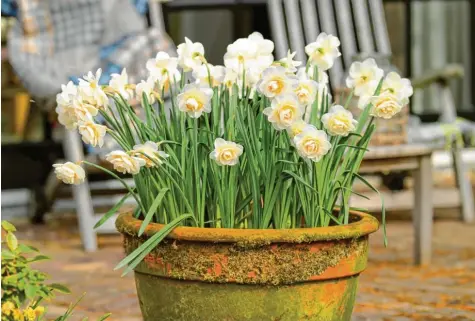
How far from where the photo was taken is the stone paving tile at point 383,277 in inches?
113

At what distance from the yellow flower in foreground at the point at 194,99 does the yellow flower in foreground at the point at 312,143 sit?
17 cm

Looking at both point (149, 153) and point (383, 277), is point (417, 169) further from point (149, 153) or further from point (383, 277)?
point (149, 153)

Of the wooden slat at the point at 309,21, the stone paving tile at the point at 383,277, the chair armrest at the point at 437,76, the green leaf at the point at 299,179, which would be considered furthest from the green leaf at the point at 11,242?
the wooden slat at the point at 309,21

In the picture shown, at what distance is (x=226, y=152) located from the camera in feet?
5.64

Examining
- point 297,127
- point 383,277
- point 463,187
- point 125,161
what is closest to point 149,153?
point 125,161

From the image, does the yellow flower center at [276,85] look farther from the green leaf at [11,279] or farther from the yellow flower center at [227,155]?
the green leaf at [11,279]

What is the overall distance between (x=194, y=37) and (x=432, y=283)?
3742 mm

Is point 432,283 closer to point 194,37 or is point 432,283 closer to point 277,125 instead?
point 277,125

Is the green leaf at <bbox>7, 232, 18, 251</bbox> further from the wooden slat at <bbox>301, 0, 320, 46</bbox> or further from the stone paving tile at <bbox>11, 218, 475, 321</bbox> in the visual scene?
the wooden slat at <bbox>301, 0, 320, 46</bbox>

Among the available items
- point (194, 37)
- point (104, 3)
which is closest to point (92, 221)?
point (104, 3)

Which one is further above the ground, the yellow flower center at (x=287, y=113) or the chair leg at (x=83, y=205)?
the yellow flower center at (x=287, y=113)

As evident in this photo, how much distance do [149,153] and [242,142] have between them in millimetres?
178

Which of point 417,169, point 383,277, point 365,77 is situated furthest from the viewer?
point 417,169

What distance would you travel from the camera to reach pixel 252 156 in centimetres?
181
